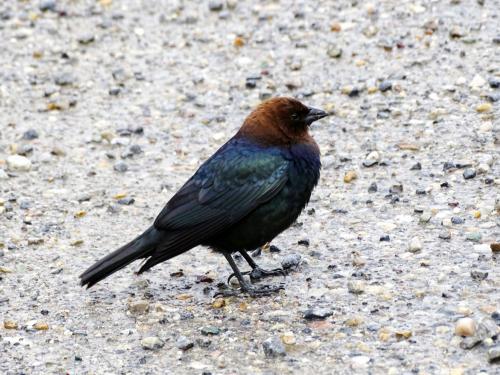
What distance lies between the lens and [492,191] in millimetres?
6926

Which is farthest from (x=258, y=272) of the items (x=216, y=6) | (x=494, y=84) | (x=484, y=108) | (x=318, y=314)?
(x=216, y=6)

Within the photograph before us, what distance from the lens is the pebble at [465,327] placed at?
16.7 ft

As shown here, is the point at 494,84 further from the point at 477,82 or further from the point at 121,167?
the point at 121,167

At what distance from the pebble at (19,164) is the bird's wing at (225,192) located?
7.67 ft

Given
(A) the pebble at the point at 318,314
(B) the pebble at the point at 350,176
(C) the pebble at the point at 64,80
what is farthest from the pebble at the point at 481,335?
(C) the pebble at the point at 64,80

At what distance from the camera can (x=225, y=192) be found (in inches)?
241

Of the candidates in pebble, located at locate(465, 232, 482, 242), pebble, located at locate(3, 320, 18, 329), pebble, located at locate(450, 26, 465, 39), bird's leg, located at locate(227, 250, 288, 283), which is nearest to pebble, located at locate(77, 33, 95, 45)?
pebble, located at locate(450, 26, 465, 39)

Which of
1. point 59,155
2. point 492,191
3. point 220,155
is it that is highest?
point 220,155

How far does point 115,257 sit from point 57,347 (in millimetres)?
679

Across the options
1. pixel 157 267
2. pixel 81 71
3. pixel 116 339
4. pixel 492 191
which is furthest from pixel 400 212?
pixel 81 71

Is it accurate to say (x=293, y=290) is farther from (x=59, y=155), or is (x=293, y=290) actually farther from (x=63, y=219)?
(x=59, y=155)

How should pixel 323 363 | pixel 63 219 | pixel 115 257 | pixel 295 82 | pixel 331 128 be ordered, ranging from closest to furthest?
pixel 323 363 → pixel 115 257 → pixel 63 219 → pixel 331 128 → pixel 295 82

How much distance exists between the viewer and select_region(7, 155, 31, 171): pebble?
26.7ft

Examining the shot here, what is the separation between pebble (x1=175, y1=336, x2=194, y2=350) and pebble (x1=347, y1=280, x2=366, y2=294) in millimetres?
1018
